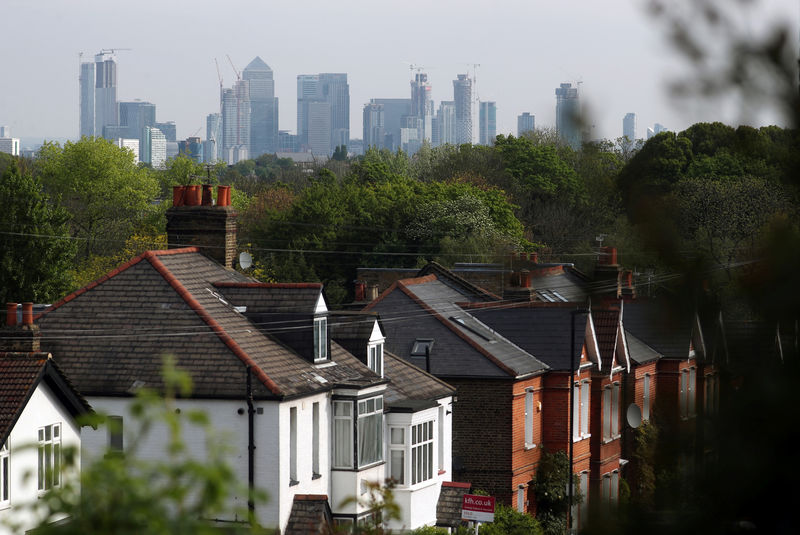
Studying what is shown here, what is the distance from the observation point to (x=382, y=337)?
103 feet

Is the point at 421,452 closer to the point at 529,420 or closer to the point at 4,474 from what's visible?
the point at 529,420

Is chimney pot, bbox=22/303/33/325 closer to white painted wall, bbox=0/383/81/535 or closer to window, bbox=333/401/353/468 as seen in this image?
white painted wall, bbox=0/383/81/535

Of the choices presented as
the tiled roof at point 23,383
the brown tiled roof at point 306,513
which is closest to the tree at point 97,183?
the brown tiled roof at point 306,513

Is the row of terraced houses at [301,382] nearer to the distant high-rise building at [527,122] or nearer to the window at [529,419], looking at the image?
the window at [529,419]

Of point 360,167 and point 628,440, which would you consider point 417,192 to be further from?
point 628,440

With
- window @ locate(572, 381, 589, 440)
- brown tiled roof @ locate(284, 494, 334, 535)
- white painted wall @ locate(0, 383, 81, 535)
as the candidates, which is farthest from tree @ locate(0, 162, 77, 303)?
white painted wall @ locate(0, 383, 81, 535)

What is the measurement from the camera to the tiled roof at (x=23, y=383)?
23.0 metres

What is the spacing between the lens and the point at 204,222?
32281mm

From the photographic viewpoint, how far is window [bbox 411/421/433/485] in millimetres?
30422

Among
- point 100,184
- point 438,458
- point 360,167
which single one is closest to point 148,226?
point 100,184

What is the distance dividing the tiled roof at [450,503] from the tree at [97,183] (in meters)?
60.1

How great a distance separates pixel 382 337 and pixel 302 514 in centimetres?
618

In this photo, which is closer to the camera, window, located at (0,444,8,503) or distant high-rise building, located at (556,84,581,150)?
distant high-rise building, located at (556,84,581,150)

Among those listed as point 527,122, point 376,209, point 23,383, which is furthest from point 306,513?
point 527,122
